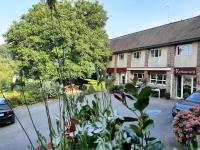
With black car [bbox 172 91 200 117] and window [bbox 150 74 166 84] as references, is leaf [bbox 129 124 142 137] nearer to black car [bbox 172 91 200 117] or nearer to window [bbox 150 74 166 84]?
black car [bbox 172 91 200 117]

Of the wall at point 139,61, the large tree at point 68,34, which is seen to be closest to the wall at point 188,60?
the wall at point 139,61

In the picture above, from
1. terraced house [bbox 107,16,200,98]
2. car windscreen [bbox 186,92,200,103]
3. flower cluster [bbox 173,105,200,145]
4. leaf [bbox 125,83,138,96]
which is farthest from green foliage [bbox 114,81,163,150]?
terraced house [bbox 107,16,200,98]

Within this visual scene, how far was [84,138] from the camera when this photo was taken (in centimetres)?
197

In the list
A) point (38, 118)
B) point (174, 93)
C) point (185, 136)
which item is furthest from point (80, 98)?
point (174, 93)

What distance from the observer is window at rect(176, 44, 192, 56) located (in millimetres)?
26703

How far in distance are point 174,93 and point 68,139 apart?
27539 mm

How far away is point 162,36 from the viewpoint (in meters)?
32.1

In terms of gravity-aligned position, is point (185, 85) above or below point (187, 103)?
above

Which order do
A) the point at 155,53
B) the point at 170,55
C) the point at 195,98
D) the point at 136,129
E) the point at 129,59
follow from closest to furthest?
1. the point at 136,129
2. the point at 195,98
3. the point at 170,55
4. the point at 155,53
5. the point at 129,59

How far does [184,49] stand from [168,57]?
2294 mm

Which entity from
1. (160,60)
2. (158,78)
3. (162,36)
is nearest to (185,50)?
(160,60)

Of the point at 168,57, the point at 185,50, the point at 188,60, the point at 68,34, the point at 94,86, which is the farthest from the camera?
the point at 68,34

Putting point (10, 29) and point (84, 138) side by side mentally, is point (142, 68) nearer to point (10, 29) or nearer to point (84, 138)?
point (10, 29)

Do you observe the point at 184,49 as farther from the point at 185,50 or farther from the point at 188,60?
the point at 188,60
